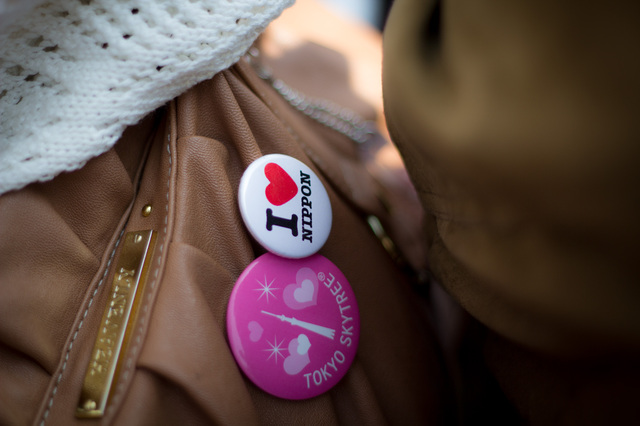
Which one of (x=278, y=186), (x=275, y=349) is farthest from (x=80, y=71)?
(x=275, y=349)

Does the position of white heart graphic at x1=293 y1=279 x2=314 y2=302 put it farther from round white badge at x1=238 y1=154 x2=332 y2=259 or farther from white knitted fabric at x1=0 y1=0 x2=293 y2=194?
white knitted fabric at x1=0 y1=0 x2=293 y2=194

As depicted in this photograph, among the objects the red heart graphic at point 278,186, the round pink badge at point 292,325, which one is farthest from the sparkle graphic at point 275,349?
the red heart graphic at point 278,186

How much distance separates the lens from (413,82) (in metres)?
0.40

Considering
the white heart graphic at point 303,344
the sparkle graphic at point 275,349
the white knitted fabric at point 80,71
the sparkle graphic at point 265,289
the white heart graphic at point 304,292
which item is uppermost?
the white knitted fabric at point 80,71

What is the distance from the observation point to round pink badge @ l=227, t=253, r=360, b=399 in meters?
0.42

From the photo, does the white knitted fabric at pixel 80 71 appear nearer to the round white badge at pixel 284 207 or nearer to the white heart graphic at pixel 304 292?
the round white badge at pixel 284 207

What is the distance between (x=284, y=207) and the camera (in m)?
0.45

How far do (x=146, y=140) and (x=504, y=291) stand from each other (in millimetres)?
384

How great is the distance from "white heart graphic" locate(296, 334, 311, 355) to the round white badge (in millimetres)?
79

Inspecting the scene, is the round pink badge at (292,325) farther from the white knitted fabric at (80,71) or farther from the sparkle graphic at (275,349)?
the white knitted fabric at (80,71)

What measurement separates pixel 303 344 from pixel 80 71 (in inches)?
12.5

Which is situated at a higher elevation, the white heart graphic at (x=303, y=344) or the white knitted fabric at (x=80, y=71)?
the white knitted fabric at (x=80, y=71)

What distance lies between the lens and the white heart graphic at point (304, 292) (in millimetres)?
448

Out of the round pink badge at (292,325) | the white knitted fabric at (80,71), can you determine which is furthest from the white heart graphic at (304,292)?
the white knitted fabric at (80,71)
